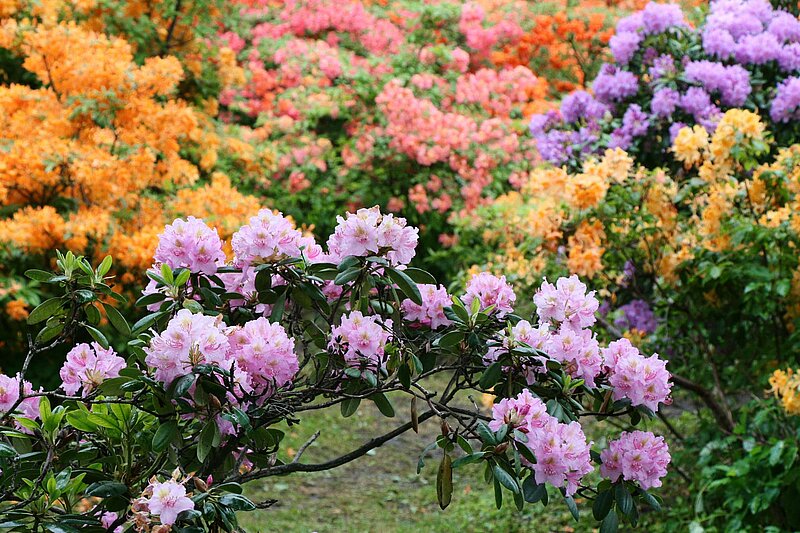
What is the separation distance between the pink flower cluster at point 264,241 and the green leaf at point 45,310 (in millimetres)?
361

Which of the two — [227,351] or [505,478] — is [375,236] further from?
[505,478]

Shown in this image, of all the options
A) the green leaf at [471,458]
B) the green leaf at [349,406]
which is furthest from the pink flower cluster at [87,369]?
the green leaf at [471,458]

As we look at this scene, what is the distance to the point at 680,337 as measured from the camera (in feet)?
13.5

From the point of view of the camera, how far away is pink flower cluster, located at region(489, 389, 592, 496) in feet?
4.91

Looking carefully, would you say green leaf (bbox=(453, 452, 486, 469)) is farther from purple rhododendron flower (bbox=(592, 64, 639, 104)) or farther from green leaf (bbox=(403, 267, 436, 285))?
purple rhododendron flower (bbox=(592, 64, 639, 104))

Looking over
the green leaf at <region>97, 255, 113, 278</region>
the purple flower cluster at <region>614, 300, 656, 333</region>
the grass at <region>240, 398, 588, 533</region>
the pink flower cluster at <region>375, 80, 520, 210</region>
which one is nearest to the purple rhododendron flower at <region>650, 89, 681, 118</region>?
the purple flower cluster at <region>614, 300, 656, 333</region>

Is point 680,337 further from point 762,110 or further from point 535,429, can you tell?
point 535,429

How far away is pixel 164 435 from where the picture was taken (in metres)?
1.47

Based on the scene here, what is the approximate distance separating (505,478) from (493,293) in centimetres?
39

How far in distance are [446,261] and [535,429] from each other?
5.77m

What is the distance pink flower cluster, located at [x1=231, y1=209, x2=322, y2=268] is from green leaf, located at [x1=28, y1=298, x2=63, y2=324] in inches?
14.2

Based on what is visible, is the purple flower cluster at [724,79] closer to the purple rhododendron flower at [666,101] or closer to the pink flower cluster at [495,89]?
the purple rhododendron flower at [666,101]

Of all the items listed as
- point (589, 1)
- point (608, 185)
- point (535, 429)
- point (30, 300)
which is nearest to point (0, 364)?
point (30, 300)

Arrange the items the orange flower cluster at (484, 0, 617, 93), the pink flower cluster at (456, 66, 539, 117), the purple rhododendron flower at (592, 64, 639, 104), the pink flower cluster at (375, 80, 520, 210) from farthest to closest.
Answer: the orange flower cluster at (484, 0, 617, 93)
the pink flower cluster at (456, 66, 539, 117)
the pink flower cluster at (375, 80, 520, 210)
the purple rhododendron flower at (592, 64, 639, 104)
